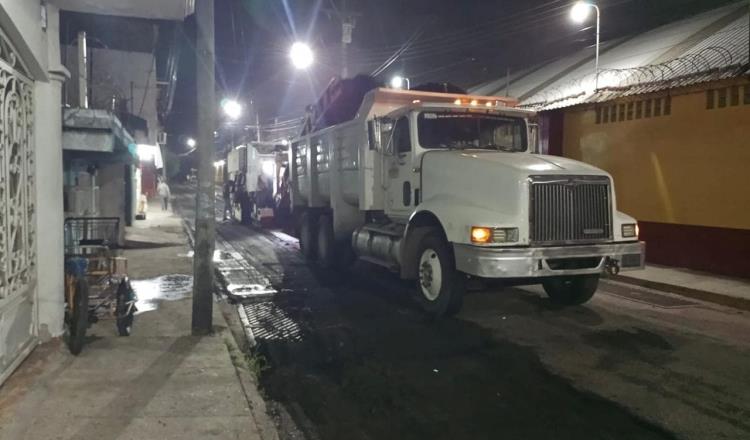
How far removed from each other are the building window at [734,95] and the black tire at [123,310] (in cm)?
1014

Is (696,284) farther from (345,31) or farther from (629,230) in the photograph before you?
(345,31)

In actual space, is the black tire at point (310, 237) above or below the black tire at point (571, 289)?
above

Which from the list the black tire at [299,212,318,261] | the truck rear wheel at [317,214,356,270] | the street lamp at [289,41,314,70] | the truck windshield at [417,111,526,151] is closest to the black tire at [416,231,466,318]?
the truck windshield at [417,111,526,151]

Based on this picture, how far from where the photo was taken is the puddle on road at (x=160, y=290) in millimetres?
8969

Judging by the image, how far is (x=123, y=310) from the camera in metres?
7.07

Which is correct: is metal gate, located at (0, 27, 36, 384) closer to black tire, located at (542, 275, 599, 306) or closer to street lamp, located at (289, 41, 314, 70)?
black tire, located at (542, 275, 599, 306)

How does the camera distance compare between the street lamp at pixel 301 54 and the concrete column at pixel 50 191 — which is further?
the street lamp at pixel 301 54

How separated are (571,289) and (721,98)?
5.10 m

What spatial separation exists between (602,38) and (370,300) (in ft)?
45.9

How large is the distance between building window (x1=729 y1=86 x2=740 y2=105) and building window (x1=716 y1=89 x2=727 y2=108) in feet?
0.35

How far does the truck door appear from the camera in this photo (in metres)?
9.21

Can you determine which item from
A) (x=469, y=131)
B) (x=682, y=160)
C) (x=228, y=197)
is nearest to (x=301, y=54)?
(x=228, y=197)

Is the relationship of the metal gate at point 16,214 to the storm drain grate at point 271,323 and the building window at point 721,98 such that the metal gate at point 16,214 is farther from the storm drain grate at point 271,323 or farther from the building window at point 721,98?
the building window at point 721,98

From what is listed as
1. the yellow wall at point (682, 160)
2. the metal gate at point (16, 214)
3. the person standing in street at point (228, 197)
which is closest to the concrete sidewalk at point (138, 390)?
the metal gate at point (16, 214)
